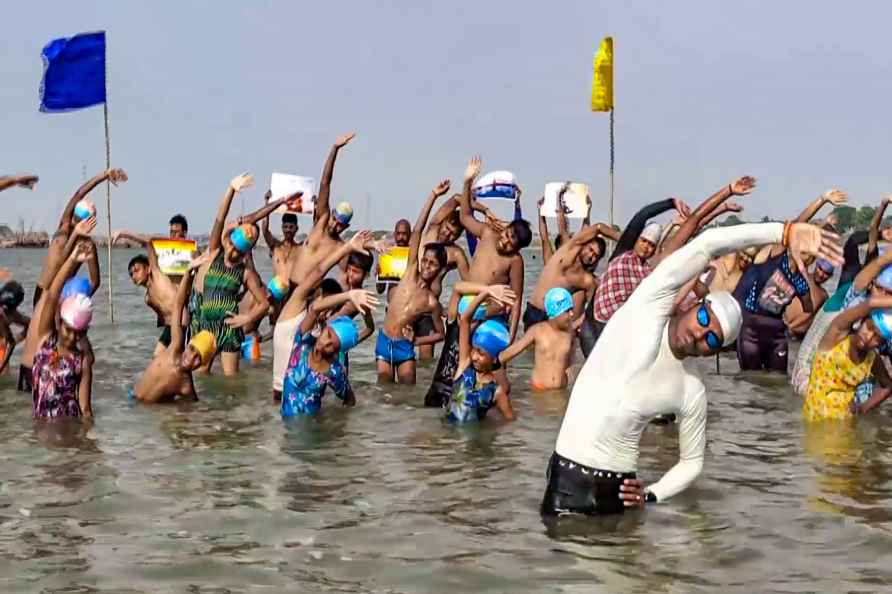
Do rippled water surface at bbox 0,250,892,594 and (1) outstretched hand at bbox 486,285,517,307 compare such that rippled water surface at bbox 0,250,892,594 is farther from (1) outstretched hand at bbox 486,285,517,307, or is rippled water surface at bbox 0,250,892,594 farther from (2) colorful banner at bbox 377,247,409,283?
(2) colorful banner at bbox 377,247,409,283

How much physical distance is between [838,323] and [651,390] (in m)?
4.68

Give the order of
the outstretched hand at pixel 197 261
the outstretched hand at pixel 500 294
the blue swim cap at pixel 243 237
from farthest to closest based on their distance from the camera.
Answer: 1. the blue swim cap at pixel 243 237
2. the outstretched hand at pixel 197 261
3. the outstretched hand at pixel 500 294

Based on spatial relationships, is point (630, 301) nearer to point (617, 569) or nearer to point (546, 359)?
point (617, 569)

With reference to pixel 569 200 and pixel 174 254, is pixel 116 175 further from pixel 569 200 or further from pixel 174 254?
pixel 569 200

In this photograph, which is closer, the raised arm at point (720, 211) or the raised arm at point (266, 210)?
the raised arm at point (720, 211)

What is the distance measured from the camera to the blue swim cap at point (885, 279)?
11039 mm

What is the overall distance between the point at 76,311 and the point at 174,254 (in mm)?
6760

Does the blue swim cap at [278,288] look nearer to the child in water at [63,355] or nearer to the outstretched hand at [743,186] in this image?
A: the child in water at [63,355]

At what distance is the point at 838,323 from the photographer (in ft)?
34.9

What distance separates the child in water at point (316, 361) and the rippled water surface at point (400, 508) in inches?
8.8

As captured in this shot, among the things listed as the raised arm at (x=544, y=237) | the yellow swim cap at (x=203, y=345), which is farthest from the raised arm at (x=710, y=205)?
the raised arm at (x=544, y=237)

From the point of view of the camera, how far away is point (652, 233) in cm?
1386

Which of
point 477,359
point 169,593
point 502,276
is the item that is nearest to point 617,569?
point 169,593

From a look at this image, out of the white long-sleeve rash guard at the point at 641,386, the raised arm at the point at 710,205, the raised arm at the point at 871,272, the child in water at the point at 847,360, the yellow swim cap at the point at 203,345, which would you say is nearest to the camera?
the white long-sleeve rash guard at the point at 641,386
